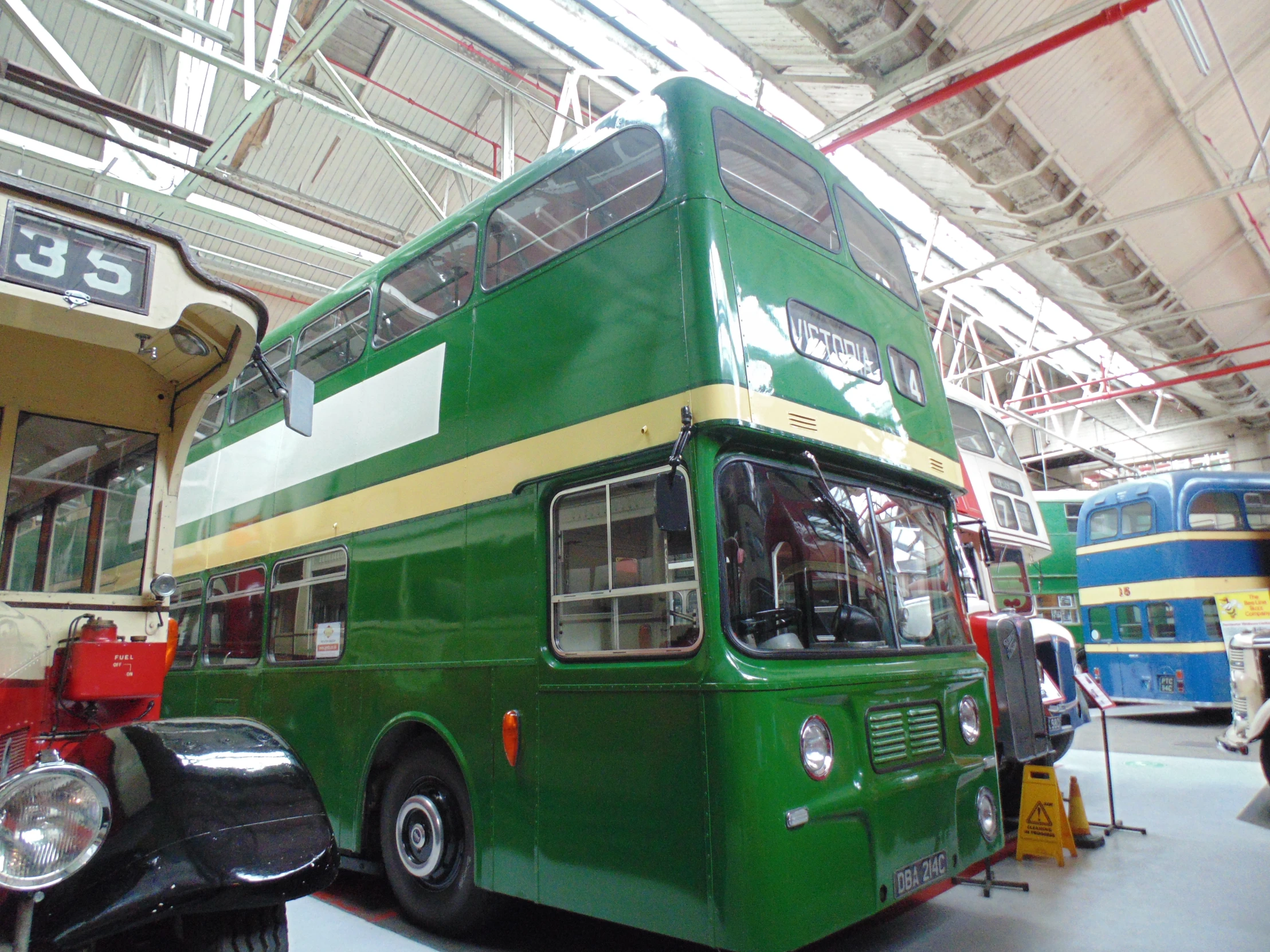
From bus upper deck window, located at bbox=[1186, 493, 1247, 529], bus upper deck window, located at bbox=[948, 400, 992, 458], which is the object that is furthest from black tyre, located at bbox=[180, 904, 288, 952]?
bus upper deck window, located at bbox=[1186, 493, 1247, 529]

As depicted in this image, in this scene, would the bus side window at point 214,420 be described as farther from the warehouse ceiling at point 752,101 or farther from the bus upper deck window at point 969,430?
the bus upper deck window at point 969,430

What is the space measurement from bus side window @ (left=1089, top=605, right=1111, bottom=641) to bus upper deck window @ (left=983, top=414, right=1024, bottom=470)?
4.53m

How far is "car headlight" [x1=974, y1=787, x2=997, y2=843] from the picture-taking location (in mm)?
4133

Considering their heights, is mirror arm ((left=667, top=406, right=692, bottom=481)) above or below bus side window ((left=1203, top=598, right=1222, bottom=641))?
above

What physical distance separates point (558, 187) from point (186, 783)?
10.9 ft

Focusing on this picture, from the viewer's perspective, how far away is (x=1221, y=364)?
46.3ft

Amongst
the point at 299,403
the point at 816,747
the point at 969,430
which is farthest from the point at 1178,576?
the point at 299,403

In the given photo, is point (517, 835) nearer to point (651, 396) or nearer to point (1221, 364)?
point (651, 396)

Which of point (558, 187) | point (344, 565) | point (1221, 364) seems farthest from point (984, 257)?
point (344, 565)

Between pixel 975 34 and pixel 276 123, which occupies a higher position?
pixel 276 123

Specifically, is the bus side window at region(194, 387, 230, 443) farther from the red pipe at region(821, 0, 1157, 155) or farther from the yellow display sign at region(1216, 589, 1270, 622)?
the yellow display sign at region(1216, 589, 1270, 622)

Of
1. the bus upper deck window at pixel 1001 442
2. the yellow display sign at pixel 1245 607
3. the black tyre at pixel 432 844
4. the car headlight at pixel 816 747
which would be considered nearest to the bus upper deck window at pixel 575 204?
the car headlight at pixel 816 747

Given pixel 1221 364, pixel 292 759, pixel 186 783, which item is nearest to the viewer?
pixel 186 783

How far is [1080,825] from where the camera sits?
573 cm
